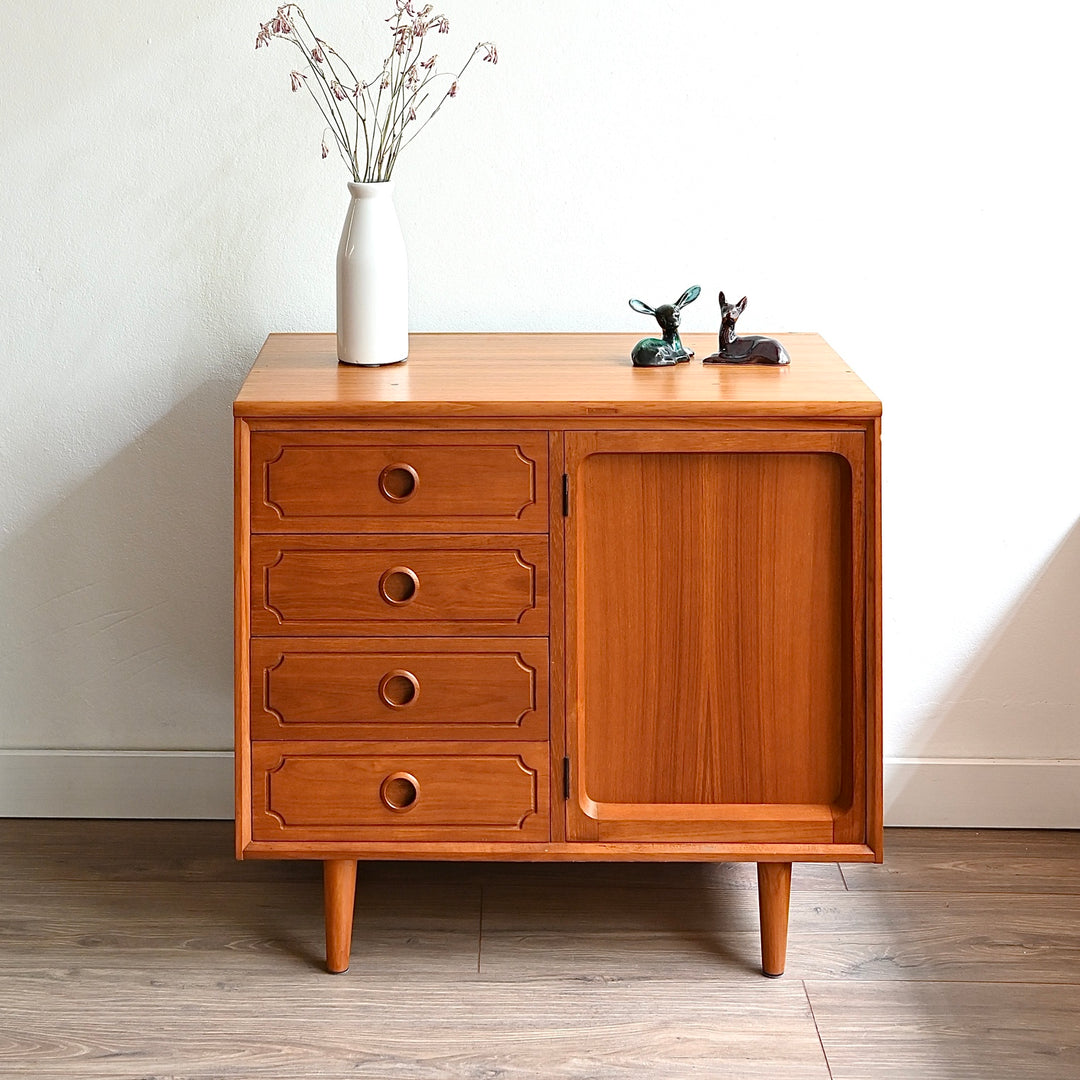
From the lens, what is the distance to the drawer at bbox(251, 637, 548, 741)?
5.65 ft

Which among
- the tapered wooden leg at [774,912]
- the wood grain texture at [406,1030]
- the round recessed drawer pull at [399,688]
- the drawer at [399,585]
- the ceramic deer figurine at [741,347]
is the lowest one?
the wood grain texture at [406,1030]

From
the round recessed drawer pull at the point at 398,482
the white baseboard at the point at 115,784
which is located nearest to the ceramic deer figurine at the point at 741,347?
the round recessed drawer pull at the point at 398,482

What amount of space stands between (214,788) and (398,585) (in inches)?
29.6

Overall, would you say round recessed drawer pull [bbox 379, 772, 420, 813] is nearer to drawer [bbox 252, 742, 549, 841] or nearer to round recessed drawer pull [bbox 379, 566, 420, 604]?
drawer [bbox 252, 742, 549, 841]

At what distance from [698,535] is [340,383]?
1.65 feet

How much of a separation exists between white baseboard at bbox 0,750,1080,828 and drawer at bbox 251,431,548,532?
2.42 feet

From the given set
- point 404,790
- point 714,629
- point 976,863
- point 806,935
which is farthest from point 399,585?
point 976,863

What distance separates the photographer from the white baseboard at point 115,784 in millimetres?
2260

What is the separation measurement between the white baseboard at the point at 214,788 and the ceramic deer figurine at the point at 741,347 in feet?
2.60

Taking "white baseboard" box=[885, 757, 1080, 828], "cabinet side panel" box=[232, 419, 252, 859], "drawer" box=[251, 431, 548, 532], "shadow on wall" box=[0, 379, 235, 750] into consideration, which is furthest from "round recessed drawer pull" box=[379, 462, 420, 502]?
"white baseboard" box=[885, 757, 1080, 828]

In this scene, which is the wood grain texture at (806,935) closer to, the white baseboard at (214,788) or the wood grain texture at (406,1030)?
the wood grain texture at (406,1030)

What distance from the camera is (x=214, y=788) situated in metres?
2.27

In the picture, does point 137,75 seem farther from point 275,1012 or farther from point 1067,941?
point 1067,941

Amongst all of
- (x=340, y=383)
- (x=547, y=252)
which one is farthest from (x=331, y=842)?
(x=547, y=252)
